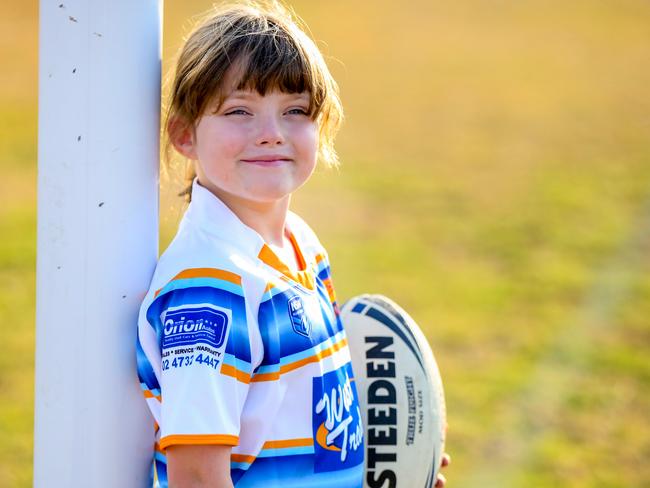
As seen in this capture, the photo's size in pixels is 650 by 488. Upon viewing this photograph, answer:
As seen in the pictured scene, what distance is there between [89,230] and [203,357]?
35cm

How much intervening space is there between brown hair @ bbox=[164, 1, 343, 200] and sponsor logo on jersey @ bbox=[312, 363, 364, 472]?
0.54 m

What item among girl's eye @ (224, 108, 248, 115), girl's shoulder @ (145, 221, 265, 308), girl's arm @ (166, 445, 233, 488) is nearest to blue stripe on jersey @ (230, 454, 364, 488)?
girl's arm @ (166, 445, 233, 488)

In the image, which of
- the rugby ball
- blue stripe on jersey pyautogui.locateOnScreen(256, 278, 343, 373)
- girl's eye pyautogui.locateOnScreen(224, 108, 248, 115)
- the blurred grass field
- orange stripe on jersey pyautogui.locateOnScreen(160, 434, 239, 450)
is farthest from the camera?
the blurred grass field

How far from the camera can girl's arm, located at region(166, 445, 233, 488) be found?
1699 mm

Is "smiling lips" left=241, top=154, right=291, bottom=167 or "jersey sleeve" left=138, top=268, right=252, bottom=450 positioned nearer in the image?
"jersey sleeve" left=138, top=268, right=252, bottom=450

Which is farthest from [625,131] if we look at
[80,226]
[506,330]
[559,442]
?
[80,226]

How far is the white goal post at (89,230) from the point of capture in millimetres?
1809

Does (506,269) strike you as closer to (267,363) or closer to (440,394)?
(440,394)

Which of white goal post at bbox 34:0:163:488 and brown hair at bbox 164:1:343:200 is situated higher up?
brown hair at bbox 164:1:343:200

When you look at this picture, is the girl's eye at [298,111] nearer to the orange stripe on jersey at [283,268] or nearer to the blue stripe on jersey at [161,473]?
the orange stripe on jersey at [283,268]

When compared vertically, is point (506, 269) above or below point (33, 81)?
below

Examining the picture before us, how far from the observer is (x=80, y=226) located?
1.83m

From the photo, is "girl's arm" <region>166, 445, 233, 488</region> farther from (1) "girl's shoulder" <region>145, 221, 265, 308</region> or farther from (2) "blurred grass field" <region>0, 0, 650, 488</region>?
(2) "blurred grass field" <region>0, 0, 650, 488</region>

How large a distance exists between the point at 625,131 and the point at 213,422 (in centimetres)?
885
